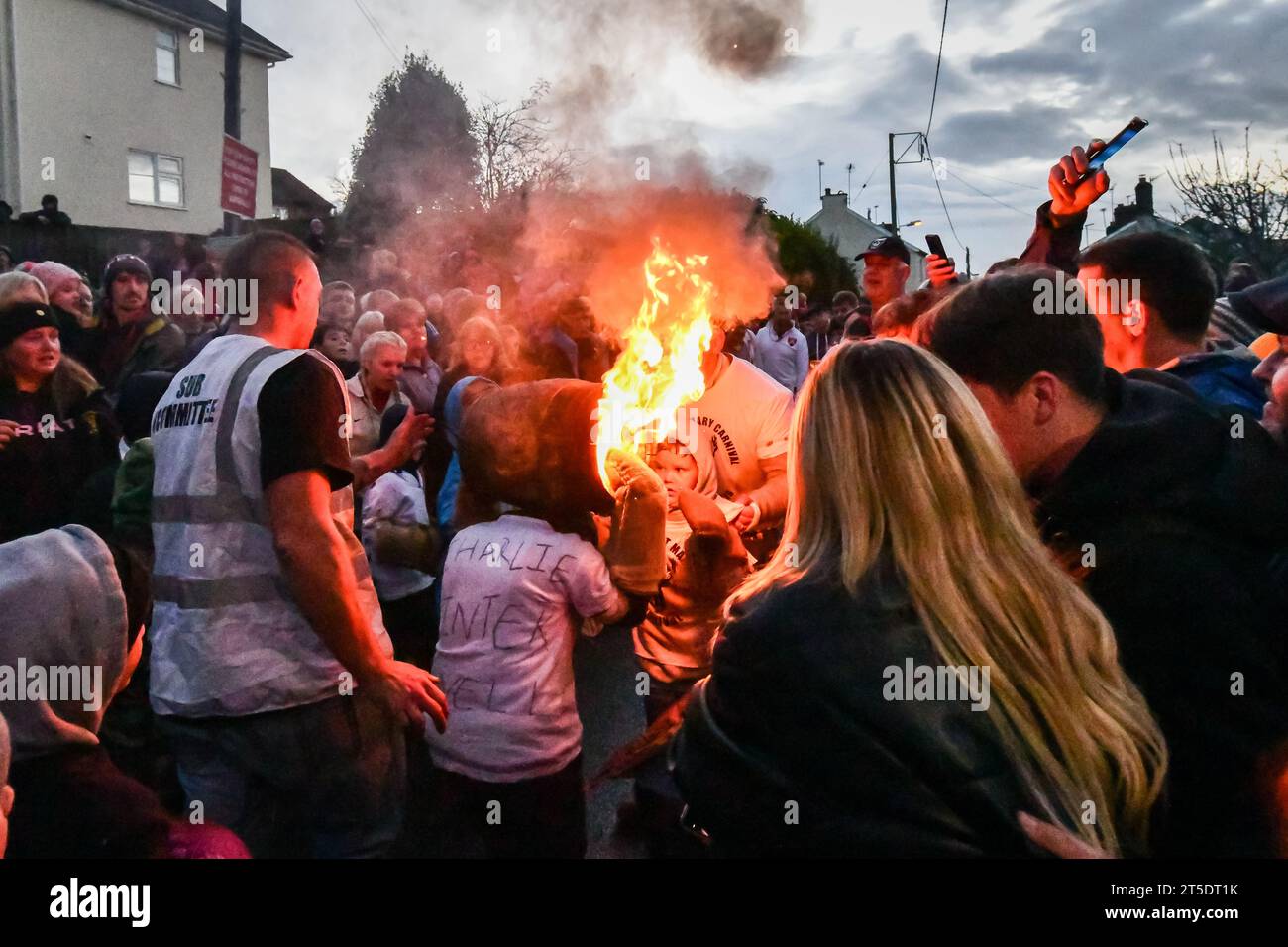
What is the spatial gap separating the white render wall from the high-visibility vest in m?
10.4

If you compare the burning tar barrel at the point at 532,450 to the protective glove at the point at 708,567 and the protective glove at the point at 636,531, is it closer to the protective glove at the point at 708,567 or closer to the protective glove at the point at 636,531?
the protective glove at the point at 636,531

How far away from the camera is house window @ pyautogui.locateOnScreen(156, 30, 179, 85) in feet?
50.7

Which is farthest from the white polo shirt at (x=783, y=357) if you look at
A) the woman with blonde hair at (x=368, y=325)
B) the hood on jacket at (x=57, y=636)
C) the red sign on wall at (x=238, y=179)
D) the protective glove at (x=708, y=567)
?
the hood on jacket at (x=57, y=636)

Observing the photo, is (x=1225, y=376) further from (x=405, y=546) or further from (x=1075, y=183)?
(x=405, y=546)

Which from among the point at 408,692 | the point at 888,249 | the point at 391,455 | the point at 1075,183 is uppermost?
the point at 888,249

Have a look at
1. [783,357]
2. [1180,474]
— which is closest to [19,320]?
[1180,474]

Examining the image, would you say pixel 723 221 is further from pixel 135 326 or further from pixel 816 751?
pixel 135 326

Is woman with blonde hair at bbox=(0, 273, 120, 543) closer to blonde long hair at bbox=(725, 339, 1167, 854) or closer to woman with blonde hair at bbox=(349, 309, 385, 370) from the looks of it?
woman with blonde hair at bbox=(349, 309, 385, 370)

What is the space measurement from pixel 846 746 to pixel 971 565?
1.26ft

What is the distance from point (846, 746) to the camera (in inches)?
61.9

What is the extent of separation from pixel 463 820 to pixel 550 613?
747 millimetres

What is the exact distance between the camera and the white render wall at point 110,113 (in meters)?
12.6

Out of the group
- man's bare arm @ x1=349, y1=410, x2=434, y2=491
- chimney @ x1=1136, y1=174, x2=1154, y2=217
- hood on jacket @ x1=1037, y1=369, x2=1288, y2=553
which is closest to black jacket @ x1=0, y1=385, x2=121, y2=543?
man's bare arm @ x1=349, y1=410, x2=434, y2=491
